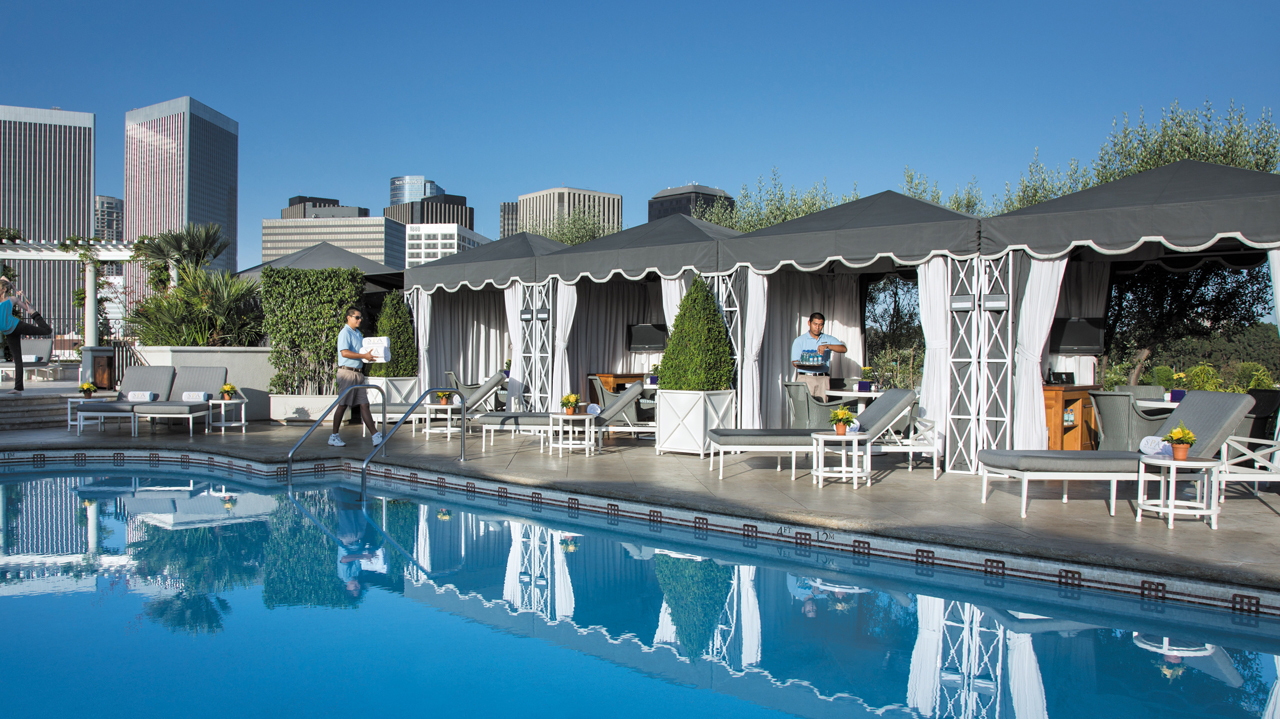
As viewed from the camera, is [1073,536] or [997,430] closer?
[1073,536]

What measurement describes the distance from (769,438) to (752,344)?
189 cm

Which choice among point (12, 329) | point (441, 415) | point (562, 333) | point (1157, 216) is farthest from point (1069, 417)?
point (12, 329)

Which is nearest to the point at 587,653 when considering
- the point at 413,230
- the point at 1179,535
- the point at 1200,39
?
the point at 1179,535

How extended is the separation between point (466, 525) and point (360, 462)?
2.58m

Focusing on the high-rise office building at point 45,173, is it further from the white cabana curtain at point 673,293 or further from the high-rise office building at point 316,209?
the white cabana curtain at point 673,293

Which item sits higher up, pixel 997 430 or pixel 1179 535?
pixel 997 430

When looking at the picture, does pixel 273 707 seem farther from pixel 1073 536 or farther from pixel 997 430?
pixel 997 430

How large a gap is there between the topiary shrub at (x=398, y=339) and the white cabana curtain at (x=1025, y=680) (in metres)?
9.40

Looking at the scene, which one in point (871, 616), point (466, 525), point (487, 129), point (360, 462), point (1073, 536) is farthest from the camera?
point (487, 129)

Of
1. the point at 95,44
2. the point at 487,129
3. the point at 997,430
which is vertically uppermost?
the point at 95,44

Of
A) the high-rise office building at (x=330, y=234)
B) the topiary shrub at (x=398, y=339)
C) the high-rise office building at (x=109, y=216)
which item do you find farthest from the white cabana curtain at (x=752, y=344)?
the high-rise office building at (x=109, y=216)

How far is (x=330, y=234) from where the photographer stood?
142625 mm

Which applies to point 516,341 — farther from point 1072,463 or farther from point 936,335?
point 1072,463

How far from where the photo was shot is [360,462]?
7.71 meters
